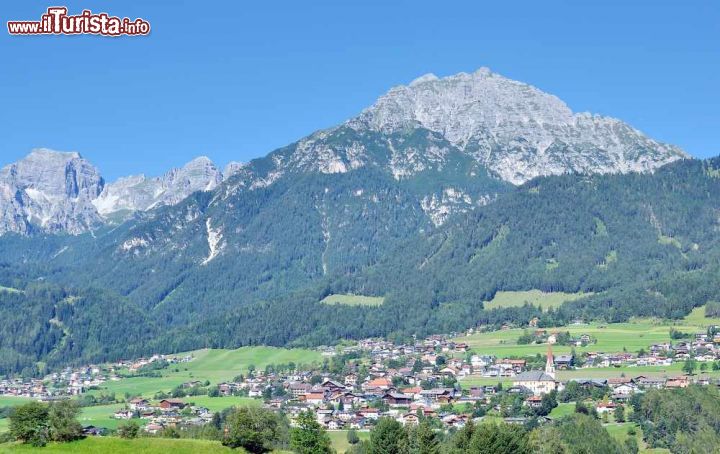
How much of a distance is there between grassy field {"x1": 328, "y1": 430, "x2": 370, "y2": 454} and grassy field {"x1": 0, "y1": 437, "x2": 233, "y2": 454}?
1438 inches

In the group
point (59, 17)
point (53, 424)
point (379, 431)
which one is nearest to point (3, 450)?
point (53, 424)

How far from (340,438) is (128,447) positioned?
5953 centimetres

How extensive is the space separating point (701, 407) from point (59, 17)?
10981 cm

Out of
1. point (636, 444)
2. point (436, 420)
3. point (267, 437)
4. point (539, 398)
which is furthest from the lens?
point (539, 398)

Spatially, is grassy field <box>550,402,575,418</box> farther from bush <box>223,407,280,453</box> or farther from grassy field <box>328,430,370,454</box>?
bush <box>223,407,280,453</box>

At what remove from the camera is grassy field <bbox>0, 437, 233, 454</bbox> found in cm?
11775

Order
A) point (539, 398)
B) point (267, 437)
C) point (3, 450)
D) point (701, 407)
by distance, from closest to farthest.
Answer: point (3, 450)
point (267, 437)
point (701, 407)
point (539, 398)

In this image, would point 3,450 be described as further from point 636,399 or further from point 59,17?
point 636,399

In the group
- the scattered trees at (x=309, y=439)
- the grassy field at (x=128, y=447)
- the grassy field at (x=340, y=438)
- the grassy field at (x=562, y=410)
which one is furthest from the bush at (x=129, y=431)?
the grassy field at (x=562, y=410)

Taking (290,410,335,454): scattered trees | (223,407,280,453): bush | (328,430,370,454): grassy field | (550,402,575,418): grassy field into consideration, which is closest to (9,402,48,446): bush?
(223,407,280,453): bush

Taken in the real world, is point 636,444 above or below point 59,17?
below

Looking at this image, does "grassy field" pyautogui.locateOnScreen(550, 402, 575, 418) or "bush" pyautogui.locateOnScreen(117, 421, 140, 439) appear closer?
"bush" pyautogui.locateOnScreen(117, 421, 140, 439)

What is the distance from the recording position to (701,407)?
166875mm

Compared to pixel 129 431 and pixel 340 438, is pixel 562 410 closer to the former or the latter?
pixel 340 438
